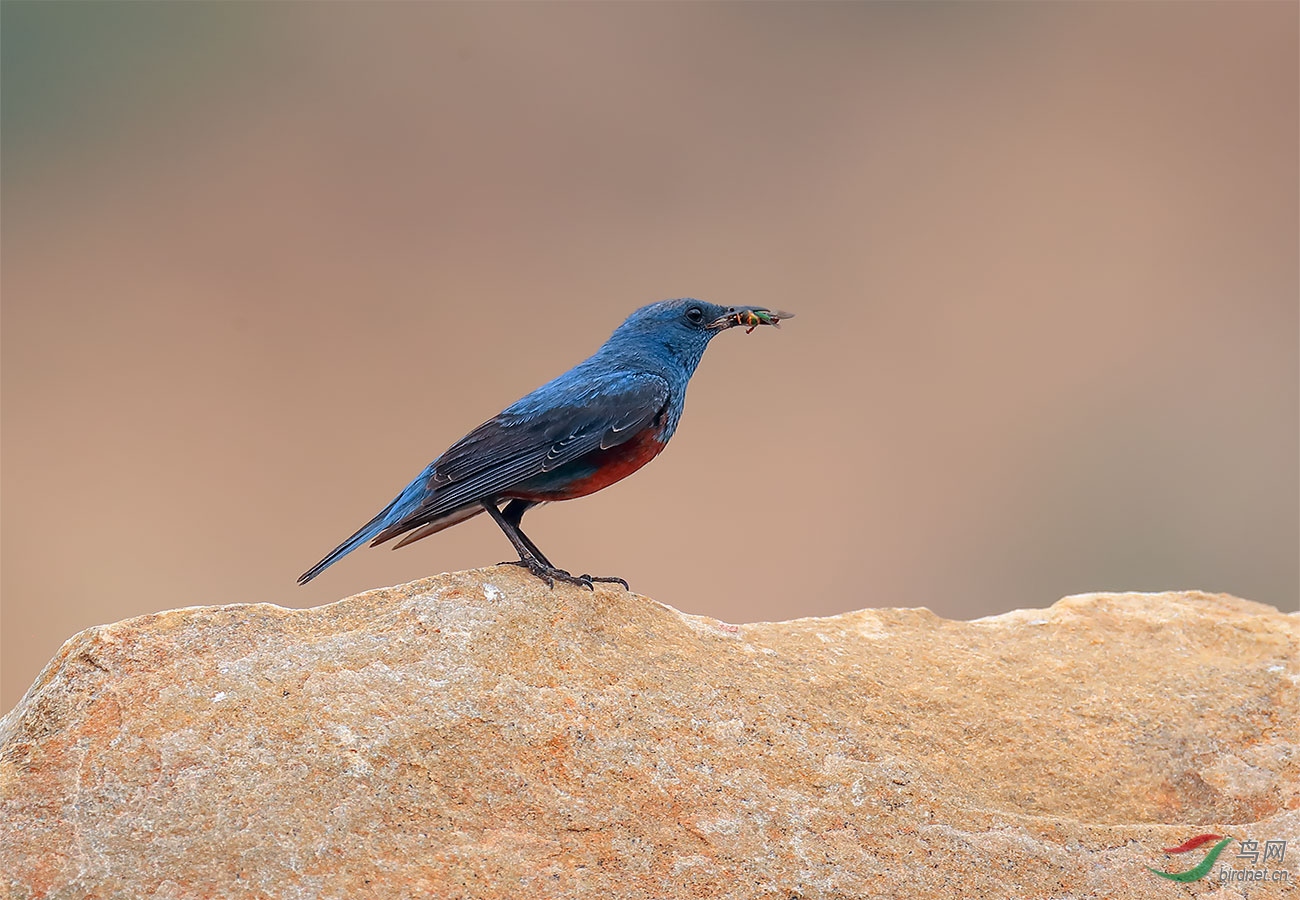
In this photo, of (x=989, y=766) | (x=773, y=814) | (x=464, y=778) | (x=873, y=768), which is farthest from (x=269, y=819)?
(x=989, y=766)

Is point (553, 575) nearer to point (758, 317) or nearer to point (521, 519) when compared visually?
point (521, 519)

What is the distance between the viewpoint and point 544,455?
17.6 ft

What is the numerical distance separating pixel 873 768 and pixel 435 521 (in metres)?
2.17

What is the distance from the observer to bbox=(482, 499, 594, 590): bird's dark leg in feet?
17.1

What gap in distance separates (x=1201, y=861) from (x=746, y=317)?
311 centimetres

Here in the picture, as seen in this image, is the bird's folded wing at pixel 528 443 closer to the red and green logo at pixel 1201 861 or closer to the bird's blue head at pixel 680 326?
the bird's blue head at pixel 680 326

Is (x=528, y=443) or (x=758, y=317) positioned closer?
(x=528, y=443)

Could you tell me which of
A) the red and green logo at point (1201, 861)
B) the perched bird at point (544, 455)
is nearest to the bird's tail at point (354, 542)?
the perched bird at point (544, 455)

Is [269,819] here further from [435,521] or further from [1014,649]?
[1014,649]

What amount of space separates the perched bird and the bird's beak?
53 centimetres

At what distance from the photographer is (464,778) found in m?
4.26

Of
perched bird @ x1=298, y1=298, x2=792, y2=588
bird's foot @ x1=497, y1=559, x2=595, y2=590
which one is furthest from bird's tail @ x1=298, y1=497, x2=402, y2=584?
bird's foot @ x1=497, y1=559, x2=595, y2=590

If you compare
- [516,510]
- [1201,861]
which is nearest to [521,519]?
[516,510]

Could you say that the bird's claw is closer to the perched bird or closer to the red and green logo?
the perched bird
